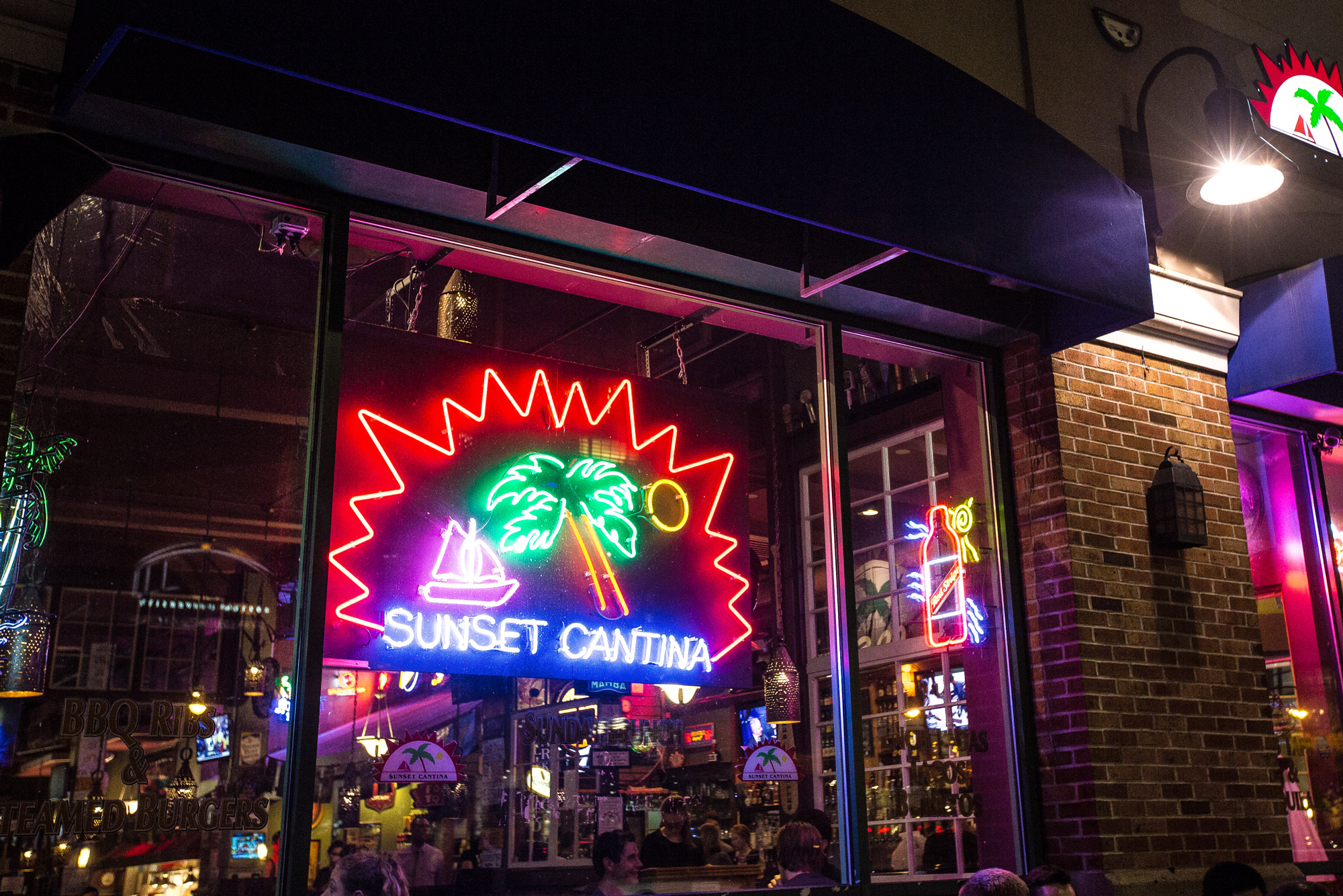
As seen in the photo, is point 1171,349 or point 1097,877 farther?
point 1171,349

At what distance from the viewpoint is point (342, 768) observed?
4.29m

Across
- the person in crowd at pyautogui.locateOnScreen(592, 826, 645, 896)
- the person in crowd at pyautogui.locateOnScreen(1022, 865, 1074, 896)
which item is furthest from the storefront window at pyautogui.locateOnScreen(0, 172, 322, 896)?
the person in crowd at pyautogui.locateOnScreen(1022, 865, 1074, 896)

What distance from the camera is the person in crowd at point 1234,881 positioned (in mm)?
4199

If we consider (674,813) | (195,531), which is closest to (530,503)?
(195,531)

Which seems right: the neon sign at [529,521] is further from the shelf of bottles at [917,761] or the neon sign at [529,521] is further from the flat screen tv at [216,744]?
the shelf of bottles at [917,761]

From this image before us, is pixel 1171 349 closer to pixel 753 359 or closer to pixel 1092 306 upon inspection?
pixel 1092 306

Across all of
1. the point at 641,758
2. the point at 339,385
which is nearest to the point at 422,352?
the point at 339,385

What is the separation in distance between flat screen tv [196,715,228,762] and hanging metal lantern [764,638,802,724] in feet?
8.22

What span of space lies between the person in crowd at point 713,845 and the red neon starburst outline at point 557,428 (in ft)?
2.46

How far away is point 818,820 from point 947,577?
1400 mm

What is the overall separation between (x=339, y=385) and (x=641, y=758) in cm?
227

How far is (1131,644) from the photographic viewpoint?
5500mm

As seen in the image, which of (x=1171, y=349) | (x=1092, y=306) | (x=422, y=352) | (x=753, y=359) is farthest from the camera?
(x=1171, y=349)

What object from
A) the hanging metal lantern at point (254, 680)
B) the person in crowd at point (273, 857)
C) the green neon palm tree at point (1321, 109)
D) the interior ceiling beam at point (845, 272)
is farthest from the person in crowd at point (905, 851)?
the green neon palm tree at point (1321, 109)
